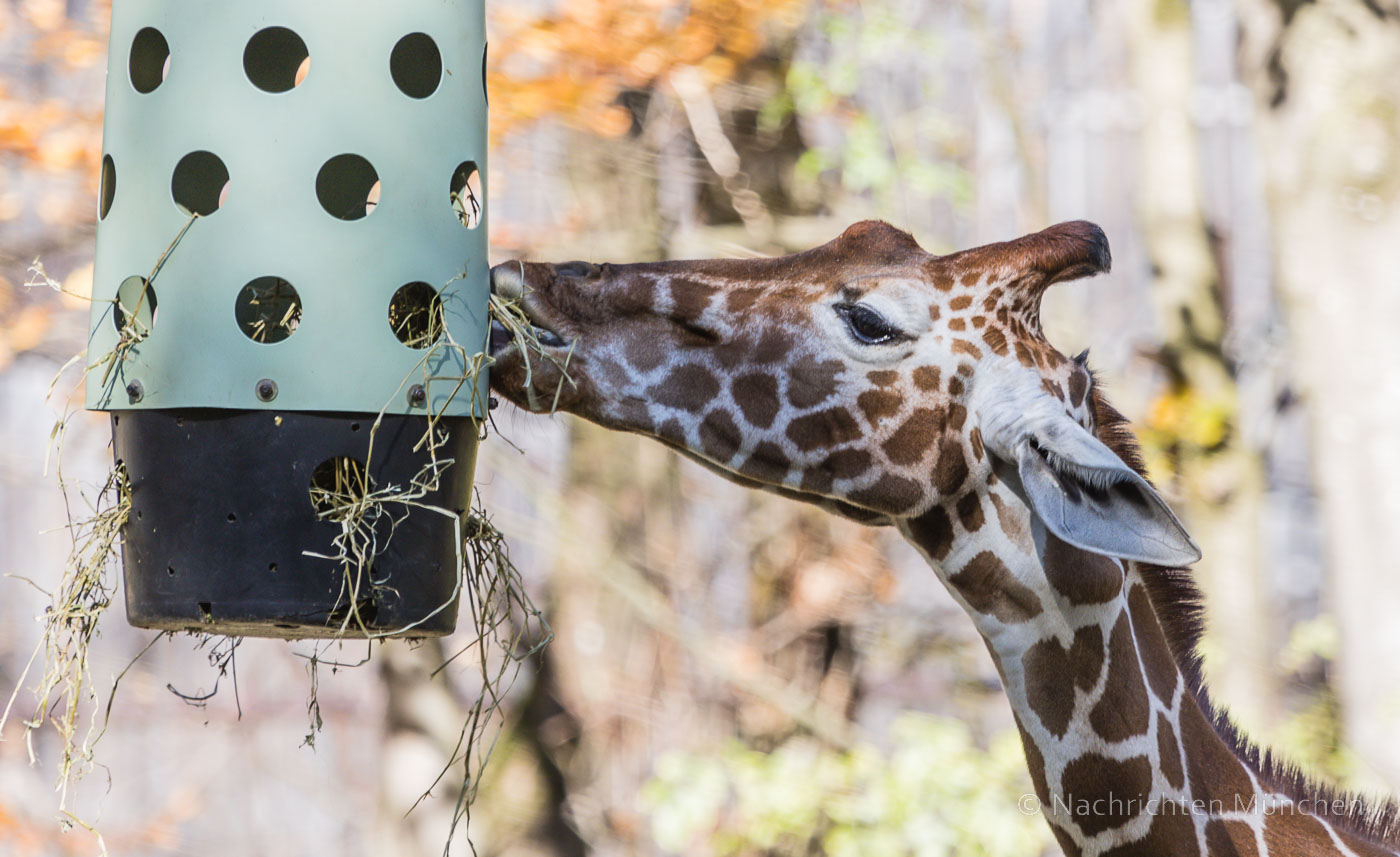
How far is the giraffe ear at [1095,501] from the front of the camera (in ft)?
7.89

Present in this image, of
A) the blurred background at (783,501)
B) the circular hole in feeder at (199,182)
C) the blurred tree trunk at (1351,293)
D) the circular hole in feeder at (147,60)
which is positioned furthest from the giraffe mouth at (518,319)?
the blurred tree trunk at (1351,293)

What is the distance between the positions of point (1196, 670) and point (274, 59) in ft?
7.60

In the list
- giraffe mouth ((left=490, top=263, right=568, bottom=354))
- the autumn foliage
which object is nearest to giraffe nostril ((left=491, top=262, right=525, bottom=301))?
giraffe mouth ((left=490, top=263, right=568, bottom=354))

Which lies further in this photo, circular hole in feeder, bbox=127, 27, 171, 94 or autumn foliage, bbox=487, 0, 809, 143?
autumn foliage, bbox=487, 0, 809, 143

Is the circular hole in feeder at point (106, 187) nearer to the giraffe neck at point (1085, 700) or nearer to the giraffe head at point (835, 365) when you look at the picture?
the giraffe head at point (835, 365)

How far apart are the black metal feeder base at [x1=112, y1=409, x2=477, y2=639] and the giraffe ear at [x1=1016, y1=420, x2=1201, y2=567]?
3.56ft

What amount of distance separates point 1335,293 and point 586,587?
3.97m

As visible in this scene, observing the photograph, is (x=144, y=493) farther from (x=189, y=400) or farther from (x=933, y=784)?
(x=933, y=784)

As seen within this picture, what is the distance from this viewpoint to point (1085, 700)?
106 inches

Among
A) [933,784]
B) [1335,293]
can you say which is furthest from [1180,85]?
[933,784]

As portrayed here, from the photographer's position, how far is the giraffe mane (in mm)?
2941

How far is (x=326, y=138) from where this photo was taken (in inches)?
90.4

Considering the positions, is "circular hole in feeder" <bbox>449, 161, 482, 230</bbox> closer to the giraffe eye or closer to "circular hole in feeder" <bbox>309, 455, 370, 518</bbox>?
"circular hole in feeder" <bbox>309, 455, 370, 518</bbox>

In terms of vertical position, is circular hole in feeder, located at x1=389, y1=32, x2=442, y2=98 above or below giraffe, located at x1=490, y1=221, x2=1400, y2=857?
above
